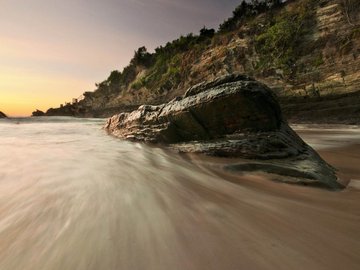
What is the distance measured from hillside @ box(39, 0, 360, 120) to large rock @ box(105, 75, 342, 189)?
11.3 metres

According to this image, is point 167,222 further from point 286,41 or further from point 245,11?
point 245,11

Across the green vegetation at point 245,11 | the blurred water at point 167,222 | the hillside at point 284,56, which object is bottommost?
the blurred water at point 167,222

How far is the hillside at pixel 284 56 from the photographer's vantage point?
51.9 ft

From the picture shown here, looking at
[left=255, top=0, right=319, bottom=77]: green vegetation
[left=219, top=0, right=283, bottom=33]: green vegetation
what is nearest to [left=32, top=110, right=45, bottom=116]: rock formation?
[left=219, top=0, right=283, bottom=33]: green vegetation

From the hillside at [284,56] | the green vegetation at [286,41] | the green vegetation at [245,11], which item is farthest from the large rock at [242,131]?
the green vegetation at [245,11]

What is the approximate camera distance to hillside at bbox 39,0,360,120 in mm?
15805

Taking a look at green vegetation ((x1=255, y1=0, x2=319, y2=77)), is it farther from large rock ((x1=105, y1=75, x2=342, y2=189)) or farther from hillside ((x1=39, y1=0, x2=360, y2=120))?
large rock ((x1=105, y1=75, x2=342, y2=189))

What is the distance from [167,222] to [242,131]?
9.18 feet

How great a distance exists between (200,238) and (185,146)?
Answer: 10.6 ft

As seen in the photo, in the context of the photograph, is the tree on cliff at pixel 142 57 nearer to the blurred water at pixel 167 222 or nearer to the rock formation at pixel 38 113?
the rock formation at pixel 38 113

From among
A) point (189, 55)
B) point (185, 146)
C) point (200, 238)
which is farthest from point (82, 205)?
point (189, 55)

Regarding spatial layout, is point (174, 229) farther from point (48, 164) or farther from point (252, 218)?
point (48, 164)

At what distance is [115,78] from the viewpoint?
4944 cm

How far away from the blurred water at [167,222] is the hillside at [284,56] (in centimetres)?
1341
